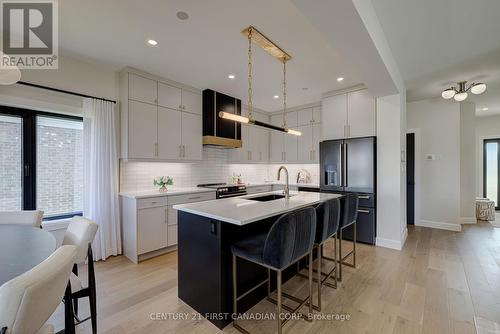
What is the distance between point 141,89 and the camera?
128 inches

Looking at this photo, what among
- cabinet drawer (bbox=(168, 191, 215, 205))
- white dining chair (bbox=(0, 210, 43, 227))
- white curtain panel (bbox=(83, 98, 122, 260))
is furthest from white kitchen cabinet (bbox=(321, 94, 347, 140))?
white dining chair (bbox=(0, 210, 43, 227))

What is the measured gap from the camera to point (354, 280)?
2498 mm

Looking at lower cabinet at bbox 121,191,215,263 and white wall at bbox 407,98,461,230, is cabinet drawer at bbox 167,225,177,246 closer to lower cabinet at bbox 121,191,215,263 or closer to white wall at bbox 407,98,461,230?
lower cabinet at bbox 121,191,215,263

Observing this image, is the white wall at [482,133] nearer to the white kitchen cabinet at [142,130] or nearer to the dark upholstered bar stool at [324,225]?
the dark upholstered bar stool at [324,225]

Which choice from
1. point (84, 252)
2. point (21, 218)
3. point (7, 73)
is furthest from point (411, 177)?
point (21, 218)

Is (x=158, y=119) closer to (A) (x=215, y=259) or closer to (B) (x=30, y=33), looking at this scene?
(B) (x=30, y=33)

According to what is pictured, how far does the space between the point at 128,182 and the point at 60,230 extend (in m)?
1.00

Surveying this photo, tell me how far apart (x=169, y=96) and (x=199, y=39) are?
4.57ft

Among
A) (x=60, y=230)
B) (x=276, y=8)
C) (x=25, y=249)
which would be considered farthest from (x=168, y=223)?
(x=276, y=8)

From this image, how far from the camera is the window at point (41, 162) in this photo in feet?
8.62

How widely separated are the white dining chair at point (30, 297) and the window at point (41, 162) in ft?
8.83

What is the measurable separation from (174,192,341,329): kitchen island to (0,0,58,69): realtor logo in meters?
2.00

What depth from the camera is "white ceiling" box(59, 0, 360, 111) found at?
1964 millimetres

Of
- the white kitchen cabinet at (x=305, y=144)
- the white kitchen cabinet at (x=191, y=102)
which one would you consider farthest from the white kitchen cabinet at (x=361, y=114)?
the white kitchen cabinet at (x=191, y=102)
